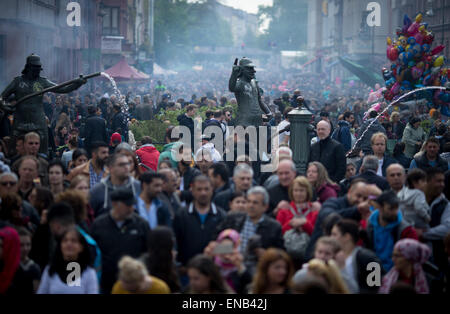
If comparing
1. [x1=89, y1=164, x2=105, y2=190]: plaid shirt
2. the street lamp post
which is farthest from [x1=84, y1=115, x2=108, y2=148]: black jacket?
[x1=89, y1=164, x2=105, y2=190]: plaid shirt

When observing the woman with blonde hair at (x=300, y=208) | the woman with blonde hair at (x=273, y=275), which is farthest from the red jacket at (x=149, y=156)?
the woman with blonde hair at (x=273, y=275)

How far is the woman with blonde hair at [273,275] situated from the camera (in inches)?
226

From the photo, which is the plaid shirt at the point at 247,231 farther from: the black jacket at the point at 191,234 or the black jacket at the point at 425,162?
the black jacket at the point at 425,162

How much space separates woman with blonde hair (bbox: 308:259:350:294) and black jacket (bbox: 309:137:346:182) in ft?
16.9

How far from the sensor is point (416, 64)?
19.7 m

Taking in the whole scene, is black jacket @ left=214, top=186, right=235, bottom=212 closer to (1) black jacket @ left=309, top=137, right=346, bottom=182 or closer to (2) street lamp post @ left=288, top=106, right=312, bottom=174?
(1) black jacket @ left=309, top=137, right=346, bottom=182

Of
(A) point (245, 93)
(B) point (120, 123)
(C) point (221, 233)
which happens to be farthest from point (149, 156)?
(C) point (221, 233)

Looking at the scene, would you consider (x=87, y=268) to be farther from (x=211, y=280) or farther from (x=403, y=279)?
(x=403, y=279)

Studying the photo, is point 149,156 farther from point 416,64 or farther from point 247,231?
point 416,64

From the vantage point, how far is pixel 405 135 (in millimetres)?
14484

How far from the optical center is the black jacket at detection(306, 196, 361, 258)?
7.00 meters

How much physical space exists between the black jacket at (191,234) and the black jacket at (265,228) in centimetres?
18

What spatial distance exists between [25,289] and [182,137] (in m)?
7.93
